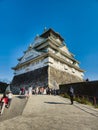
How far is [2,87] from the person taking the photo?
29.8 metres

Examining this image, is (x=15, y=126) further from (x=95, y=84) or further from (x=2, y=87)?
(x=2, y=87)

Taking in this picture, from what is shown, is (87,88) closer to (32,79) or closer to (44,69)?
(44,69)

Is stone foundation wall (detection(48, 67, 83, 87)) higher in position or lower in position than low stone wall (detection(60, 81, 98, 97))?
higher

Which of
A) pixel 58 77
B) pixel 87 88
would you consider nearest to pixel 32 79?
pixel 58 77

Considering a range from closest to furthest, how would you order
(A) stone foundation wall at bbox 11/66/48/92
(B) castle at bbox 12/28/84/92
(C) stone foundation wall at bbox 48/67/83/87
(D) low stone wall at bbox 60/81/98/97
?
(D) low stone wall at bbox 60/81/98/97
(C) stone foundation wall at bbox 48/67/83/87
(A) stone foundation wall at bbox 11/66/48/92
(B) castle at bbox 12/28/84/92

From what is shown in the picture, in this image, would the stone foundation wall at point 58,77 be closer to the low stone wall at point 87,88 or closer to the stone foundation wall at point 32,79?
the stone foundation wall at point 32,79

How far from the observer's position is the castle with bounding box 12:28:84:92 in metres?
27.1

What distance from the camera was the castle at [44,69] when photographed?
88.8 ft

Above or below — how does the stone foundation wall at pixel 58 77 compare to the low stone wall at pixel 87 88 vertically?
above

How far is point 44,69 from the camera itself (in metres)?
27.8

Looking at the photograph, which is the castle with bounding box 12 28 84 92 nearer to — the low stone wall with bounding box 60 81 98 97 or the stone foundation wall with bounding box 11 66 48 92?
the stone foundation wall with bounding box 11 66 48 92

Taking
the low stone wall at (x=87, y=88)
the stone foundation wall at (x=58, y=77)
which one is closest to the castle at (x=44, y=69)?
the stone foundation wall at (x=58, y=77)

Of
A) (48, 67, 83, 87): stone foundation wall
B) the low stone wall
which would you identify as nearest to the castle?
(48, 67, 83, 87): stone foundation wall

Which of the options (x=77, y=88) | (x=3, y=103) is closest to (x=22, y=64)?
(x=77, y=88)
